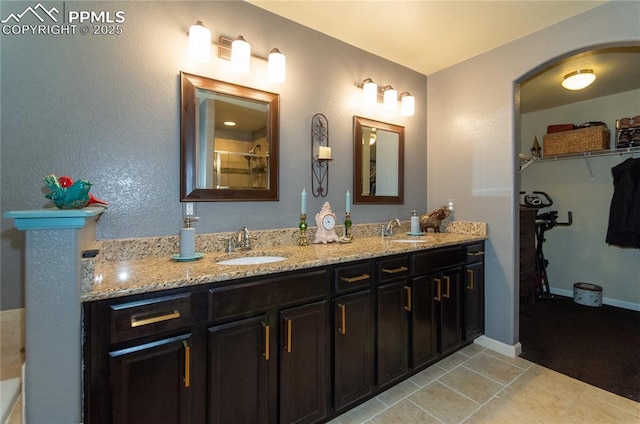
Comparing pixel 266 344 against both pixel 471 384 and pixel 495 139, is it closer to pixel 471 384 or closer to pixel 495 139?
pixel 471 384

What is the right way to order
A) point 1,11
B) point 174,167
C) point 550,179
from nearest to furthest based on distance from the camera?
point 1,11, point 174,167, point 550,179

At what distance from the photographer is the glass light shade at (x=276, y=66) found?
190 cm

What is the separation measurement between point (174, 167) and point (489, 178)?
2.50m

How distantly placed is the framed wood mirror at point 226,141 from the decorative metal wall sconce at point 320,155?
0.32 metres

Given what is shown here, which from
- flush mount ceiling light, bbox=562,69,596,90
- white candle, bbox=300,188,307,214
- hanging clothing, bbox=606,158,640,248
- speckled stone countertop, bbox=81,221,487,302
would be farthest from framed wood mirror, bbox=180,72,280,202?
hanging clothing, bbox=606,158,640,248

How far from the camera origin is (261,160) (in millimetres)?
1968

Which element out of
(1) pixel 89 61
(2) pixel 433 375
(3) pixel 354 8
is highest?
(3) pixel 354 8

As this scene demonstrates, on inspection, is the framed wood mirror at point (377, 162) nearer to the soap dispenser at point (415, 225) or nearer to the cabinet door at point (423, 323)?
the soap dispenser at point (415, 225)

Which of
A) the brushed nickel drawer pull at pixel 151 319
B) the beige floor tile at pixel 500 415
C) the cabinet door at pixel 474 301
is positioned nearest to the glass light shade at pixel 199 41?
the brushed nickel drawer pull at pixel 151 319

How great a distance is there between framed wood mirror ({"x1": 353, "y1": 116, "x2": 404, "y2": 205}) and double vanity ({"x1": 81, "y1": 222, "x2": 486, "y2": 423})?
0.71 m

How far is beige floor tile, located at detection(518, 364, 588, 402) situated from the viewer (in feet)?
6.14

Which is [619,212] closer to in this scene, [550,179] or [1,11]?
[550,179]

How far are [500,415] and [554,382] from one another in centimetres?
64

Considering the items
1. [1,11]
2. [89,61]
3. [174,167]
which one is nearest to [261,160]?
[174,167]
